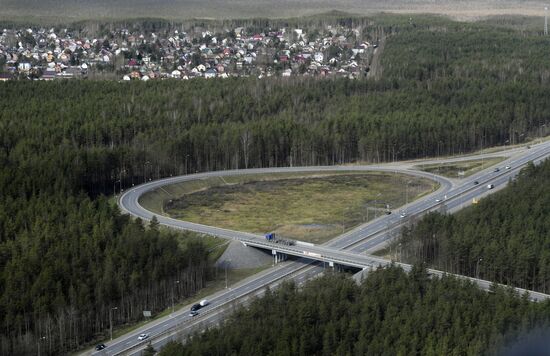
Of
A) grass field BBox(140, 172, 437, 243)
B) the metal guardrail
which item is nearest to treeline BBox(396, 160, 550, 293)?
grass field BBox(140, 172, 437, 243)

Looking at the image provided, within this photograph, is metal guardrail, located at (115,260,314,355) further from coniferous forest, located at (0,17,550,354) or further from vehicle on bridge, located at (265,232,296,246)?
vehicle on bridge, located at (265,232,296,246)

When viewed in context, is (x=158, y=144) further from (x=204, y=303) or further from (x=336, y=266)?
(x=204, y=303)

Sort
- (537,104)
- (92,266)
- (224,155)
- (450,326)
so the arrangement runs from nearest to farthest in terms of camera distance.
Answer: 1. (450,326)
2. (92,266)
3. (224,155)
4. (537,104)

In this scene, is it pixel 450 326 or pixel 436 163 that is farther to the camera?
pixel 436 163

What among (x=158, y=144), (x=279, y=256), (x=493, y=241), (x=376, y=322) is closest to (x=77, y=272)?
(x=279, y=256)

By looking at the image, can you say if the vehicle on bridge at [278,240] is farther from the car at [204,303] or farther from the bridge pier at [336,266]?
the car at [204,303]

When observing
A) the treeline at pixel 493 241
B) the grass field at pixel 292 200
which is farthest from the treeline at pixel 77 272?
the treeline at pixel 493 241

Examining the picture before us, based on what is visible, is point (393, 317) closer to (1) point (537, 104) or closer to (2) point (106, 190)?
(2) point (106, 190)

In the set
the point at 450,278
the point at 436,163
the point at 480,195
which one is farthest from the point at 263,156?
the point at 450,278
